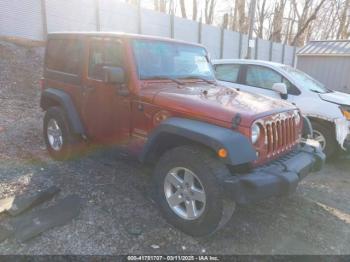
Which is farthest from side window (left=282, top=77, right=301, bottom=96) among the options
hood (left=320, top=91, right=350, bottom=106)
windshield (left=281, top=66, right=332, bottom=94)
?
hood (left=320, top=91, right=350, bottom=106)

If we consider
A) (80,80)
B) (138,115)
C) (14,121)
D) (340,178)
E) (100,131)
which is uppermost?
(80,80)

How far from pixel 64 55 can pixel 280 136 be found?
3262 millimetres

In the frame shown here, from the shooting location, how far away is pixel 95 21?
45.4 feet

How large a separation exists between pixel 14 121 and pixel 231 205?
517 cm

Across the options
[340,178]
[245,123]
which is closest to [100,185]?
[245,123]

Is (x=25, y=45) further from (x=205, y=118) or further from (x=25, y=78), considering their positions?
(x=205, y=118)

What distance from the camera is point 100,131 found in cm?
411


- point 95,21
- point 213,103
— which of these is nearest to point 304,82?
point 213,103

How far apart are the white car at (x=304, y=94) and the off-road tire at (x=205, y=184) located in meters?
3.23

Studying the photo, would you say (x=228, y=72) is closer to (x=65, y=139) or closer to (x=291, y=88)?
(x=291, y=88)

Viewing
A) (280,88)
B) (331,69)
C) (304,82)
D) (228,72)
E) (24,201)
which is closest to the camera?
(24,201)

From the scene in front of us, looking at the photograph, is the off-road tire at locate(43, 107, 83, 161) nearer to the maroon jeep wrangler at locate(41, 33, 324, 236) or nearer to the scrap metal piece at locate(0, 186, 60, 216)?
the maroon jeep wrangler at locate(41, 33, 324, 236)

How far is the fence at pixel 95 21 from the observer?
11.3 metres

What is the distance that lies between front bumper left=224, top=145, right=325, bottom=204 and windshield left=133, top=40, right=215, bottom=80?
1.63 meters
